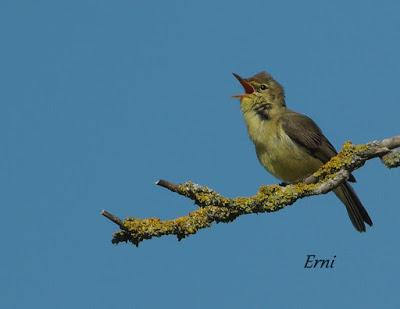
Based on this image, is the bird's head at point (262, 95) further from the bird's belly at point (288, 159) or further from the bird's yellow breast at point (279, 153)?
the bird's belly at point (288, 159)

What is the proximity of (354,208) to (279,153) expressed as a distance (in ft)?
4.00

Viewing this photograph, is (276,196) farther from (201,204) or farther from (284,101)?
(284,101)

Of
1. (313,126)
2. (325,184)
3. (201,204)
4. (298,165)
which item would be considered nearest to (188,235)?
(201,204)

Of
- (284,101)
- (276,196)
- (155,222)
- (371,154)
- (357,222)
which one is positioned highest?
(284,101)

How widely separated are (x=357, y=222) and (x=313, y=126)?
1.43 metres

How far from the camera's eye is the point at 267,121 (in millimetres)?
9273

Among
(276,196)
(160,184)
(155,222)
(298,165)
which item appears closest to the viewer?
(160,184)

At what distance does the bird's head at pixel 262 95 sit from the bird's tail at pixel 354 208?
4.69 ft

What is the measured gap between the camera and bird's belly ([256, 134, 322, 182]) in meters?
9.04

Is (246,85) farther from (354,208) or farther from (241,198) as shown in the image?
(241,198)

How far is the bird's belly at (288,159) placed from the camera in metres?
9.04

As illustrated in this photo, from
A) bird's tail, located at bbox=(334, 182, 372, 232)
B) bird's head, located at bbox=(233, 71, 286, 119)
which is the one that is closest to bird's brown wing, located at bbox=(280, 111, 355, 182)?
bird's head, located at bbox=(233, 71, 286, 119)

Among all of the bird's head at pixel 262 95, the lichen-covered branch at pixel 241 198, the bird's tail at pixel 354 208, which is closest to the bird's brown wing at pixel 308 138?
the bird's head at pixel 262 95

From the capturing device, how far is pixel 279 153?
29.7 feet
